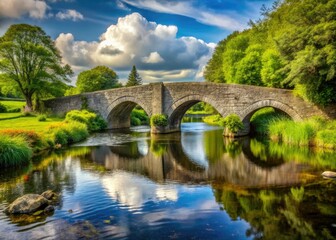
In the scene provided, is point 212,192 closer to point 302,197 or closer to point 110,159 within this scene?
point 302,197

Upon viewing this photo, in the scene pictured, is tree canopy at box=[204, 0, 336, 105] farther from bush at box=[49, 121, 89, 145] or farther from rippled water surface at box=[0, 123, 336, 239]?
bush at box=[49, 121, 89, 145]

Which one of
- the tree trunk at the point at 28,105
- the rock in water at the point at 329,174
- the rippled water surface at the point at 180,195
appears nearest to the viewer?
the rippled water surface at the point at 180,195

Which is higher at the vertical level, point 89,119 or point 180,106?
point 180,106

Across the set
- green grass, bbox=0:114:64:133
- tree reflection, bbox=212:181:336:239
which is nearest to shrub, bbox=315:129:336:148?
tree reflection, bbox=212:181:336:239

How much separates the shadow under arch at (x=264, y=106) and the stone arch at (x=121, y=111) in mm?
10509

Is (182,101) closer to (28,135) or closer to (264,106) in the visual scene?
(264,106)

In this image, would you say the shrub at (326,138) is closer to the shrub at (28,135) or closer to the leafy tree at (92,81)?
the shrub at (28,135)

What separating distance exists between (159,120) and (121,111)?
10.5 metres

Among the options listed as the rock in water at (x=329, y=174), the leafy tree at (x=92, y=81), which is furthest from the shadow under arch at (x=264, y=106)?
the leafy tree at (x=92, y=81)

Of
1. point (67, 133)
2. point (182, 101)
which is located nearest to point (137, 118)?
point (182, 101)

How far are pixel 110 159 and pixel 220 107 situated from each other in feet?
42.7

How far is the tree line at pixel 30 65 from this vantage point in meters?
36.8

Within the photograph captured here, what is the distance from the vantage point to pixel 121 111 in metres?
39.1

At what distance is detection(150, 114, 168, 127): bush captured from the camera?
30016mm
